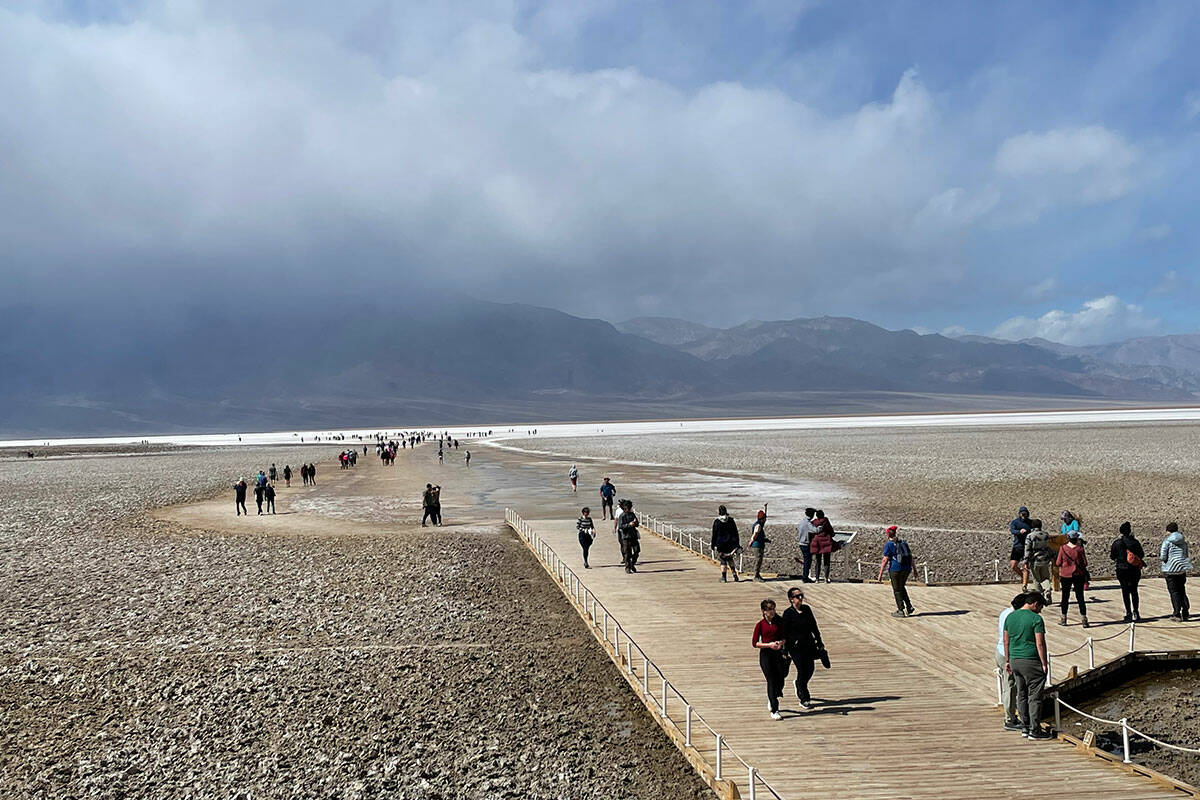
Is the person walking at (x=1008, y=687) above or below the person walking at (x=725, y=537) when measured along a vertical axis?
below

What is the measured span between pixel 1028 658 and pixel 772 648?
9.16 ft

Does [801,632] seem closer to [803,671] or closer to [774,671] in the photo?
[774,671]

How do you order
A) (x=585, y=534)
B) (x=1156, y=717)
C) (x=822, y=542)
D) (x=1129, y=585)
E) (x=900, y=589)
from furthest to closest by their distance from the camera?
(x=585, y=534) → (x=822, y=542) → (x=900, y=589) → (x=1129, y=585) → (x=1156, y=717)

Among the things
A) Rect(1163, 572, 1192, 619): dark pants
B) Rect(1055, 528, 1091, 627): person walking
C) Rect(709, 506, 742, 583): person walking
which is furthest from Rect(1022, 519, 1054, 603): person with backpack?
Rect(709, 506, 742, 583): person walking

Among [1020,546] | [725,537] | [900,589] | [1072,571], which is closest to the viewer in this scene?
[1072,571]

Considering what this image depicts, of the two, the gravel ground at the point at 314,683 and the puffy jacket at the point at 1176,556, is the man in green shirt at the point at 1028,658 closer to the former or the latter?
the gravel ground at the point at 314,683

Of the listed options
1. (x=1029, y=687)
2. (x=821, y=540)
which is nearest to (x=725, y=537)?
(x=821, y=540)

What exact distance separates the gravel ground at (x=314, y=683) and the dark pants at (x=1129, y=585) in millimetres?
8237

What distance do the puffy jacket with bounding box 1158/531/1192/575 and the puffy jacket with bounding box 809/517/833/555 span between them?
6.04 m

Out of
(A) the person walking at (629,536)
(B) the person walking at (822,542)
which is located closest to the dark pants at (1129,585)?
(B) the person walking at (822,542)

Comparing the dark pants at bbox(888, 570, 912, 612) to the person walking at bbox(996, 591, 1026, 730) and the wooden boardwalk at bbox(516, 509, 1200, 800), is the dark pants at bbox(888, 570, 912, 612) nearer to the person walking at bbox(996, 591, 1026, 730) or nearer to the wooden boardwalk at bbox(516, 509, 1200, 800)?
the wooden boardwalk at bbox(516, 509, 1200, 800)

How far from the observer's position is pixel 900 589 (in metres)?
16.1

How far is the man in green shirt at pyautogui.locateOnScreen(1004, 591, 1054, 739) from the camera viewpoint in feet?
34.0

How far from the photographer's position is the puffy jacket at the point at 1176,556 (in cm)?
1507
